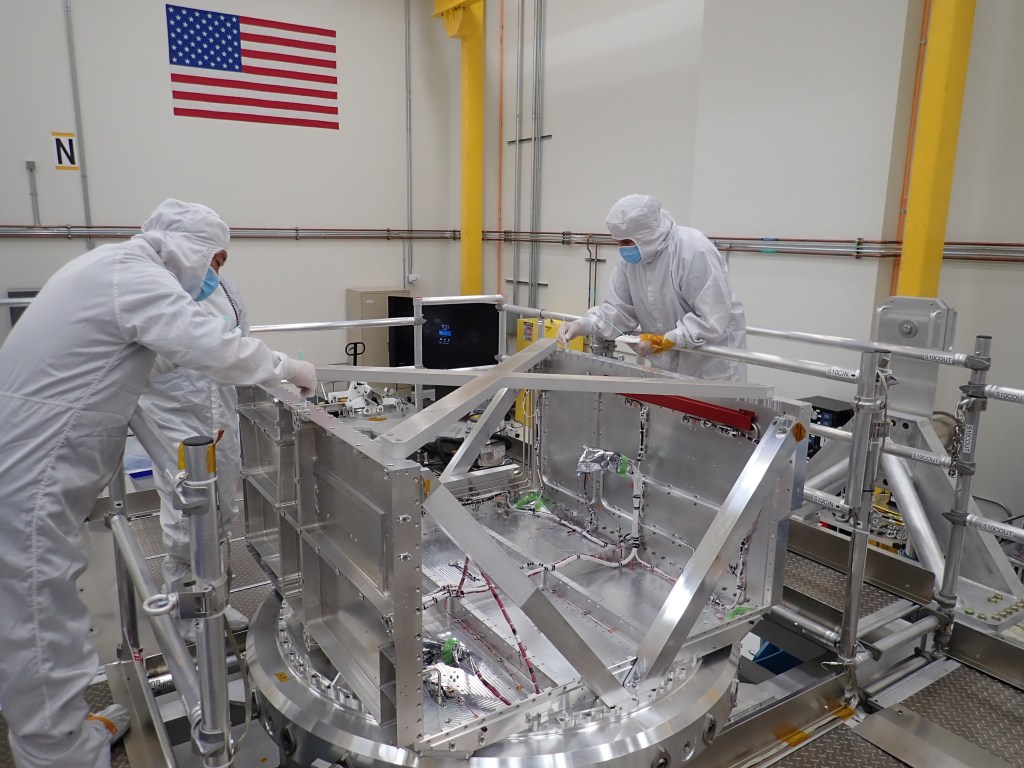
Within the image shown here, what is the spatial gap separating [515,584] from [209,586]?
1.99 ft

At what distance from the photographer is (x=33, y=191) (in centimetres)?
526

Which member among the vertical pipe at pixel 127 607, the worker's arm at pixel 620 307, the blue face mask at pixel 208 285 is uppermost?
the blue face mask at pixel 208 285

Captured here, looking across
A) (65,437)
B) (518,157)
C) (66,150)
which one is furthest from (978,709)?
(66,150)

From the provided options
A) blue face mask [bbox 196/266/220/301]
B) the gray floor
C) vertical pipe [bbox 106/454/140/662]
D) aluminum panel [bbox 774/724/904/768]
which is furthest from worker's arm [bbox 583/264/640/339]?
vertical pipe [bbox 106/454/140/662]

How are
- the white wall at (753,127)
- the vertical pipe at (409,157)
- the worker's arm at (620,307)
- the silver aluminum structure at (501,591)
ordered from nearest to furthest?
1. the silver aluminum structure at (501,591)
2. the worker's arm at (620,307)
3. the white wall at (753,127)
4. the vertical pipe at (409,157)

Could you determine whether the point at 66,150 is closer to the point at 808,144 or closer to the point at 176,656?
the point at 808,144

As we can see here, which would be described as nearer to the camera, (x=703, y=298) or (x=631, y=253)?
(x=703, y=298)

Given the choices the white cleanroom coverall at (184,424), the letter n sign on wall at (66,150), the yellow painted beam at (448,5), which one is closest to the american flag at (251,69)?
the letter n sign on wall at (66,150)

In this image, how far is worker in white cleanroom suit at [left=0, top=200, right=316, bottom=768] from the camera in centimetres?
168

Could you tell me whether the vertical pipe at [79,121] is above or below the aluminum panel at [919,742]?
above

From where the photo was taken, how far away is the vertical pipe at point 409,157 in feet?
21.9

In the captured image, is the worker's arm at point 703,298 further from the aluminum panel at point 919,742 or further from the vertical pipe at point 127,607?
the vertical pipe at point 127,607

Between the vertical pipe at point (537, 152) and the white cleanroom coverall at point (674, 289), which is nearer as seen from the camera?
the white cleanroom coverall at point (674, 289)

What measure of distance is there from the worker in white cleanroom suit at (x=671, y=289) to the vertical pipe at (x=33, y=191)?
4465 millimetres
